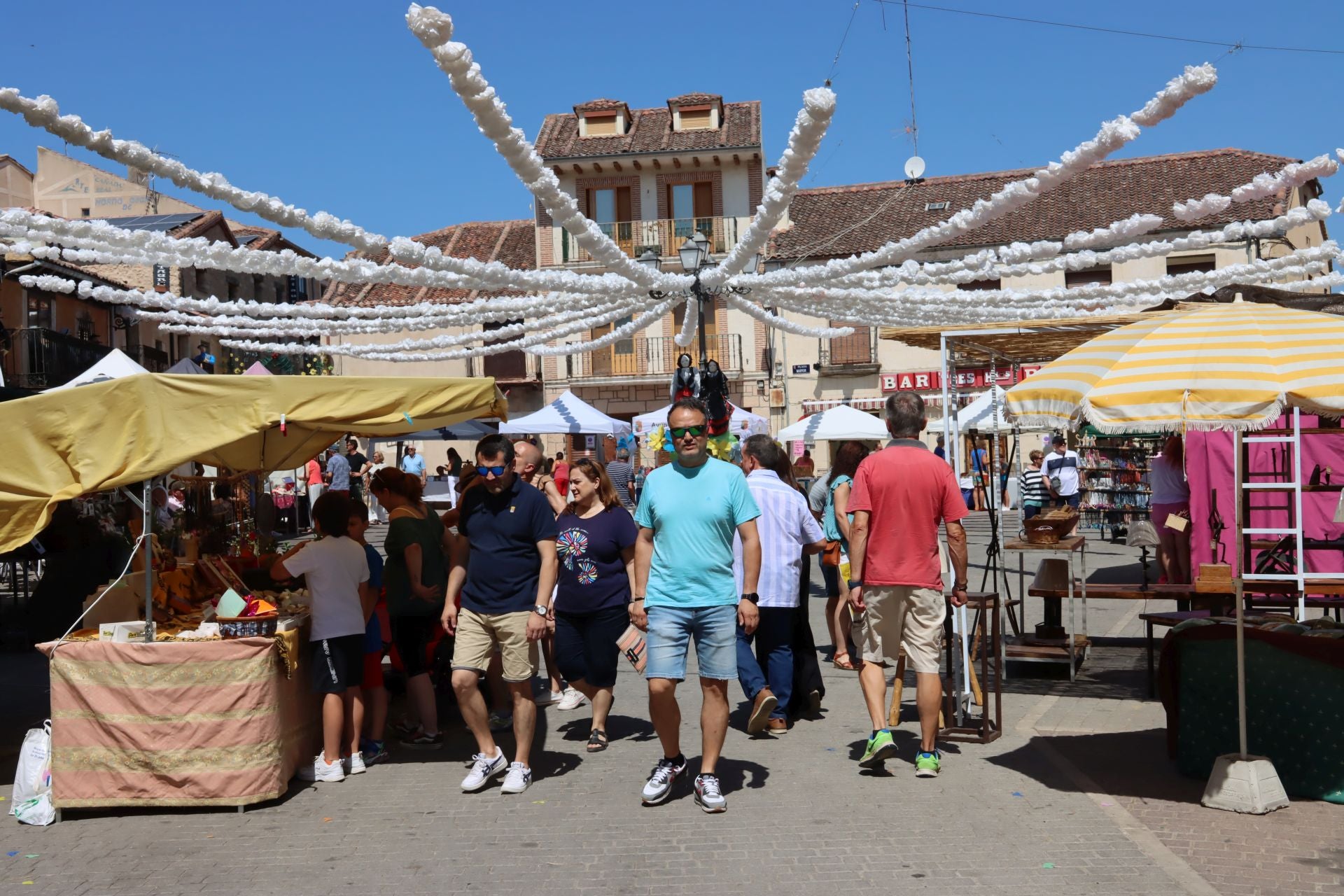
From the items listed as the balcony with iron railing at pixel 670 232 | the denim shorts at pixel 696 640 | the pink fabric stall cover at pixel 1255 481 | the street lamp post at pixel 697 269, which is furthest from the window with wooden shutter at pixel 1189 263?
the denim shorts at pixel 696 640

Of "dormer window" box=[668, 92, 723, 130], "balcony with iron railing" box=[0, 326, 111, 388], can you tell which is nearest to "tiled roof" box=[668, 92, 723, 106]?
"dormer window" box=[668, 92, 723, 130]

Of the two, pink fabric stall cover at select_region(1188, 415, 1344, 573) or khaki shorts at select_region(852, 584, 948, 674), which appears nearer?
khaki shorts at select_region(852, 584, 948, 674)

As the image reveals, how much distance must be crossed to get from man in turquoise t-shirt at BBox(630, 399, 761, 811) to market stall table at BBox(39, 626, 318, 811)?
1941mm

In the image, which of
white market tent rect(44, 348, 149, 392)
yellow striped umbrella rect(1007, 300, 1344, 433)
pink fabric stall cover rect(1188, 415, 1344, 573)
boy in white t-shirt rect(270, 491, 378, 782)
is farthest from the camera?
pink fabric stall cover rect(1188, 415, 1344, 573)

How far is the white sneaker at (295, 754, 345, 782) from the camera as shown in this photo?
21.0 ft

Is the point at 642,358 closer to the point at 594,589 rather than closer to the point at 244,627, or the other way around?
the point at 594,589

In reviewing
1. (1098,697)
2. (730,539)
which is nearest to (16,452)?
(730,539)

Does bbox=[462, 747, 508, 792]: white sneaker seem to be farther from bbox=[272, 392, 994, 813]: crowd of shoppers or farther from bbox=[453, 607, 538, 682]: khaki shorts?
bbox=[453, 607, 538, 682]: khaki shorts

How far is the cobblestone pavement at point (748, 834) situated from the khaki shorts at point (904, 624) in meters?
0.62

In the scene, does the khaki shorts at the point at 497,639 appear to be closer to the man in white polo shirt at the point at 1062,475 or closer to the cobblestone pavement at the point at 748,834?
the cobblestone pavement at the point at 748,834

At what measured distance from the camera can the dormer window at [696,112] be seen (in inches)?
1511

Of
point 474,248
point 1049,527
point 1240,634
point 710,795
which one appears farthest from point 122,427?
point 474,248

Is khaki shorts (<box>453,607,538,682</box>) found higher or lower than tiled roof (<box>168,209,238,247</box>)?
lower

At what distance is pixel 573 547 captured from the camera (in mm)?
6980
